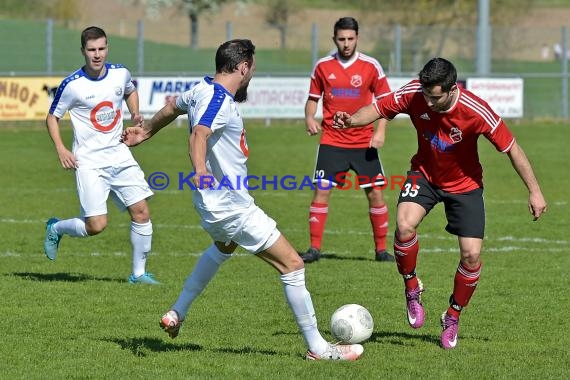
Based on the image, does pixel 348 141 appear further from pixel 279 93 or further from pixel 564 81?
pixel 564 81

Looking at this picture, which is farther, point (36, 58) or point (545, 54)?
point (545, 54)

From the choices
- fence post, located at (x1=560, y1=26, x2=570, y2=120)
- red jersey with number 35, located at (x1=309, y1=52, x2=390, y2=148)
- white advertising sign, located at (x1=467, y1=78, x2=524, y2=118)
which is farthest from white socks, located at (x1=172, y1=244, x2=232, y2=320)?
fence post, located at (x1=560, y1=26, x2=570, y2=120)

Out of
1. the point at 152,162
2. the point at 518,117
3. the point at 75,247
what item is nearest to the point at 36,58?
the point at 152,162

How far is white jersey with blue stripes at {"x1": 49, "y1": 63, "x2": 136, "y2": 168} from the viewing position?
9766mm

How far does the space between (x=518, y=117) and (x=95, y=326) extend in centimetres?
2267

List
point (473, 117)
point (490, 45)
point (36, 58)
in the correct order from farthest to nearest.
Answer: point (490, 45)
point (36, 58)
point (473, 117)

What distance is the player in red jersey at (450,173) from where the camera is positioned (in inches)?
290

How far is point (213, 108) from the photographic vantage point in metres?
6.66

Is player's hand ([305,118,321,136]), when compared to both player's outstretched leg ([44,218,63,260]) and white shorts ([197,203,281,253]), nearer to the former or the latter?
player's outstretched leg ([44,218,63,260])

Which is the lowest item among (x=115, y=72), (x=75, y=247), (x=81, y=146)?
(x=75, y=247)

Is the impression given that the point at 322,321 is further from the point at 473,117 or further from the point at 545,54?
the point at 545,54

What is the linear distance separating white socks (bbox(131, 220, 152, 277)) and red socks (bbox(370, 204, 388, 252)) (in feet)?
8.46

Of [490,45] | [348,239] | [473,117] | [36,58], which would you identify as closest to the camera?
[473,117]

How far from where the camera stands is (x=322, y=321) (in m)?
8.39
